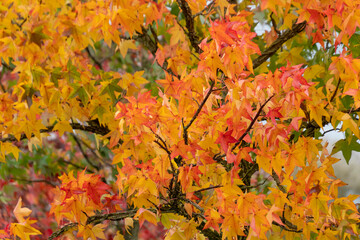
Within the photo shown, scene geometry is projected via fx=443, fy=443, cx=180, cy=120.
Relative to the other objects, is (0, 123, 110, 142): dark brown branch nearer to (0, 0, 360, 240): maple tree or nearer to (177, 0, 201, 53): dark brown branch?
(0, 0, 360, 240): maple tree

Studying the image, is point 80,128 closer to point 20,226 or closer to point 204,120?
point 20,226

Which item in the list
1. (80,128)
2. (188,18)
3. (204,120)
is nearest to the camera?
(204,120)

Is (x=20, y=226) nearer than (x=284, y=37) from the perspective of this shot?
Yes

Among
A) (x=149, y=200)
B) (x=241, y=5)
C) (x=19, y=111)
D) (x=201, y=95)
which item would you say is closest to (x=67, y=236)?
(x=149, y=200)

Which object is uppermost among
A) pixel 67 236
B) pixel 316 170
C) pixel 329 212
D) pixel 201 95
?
pixel 201 95

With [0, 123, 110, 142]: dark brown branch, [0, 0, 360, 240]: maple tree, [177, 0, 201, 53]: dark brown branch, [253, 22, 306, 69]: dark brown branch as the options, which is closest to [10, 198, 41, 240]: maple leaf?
[0, 0, 360, 240]: maple tree

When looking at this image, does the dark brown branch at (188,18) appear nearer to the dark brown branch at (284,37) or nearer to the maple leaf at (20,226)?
the dark brown branch at (284,37)

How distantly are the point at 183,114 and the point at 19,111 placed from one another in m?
1.42

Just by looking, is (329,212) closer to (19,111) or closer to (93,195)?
Answer: (93,195)

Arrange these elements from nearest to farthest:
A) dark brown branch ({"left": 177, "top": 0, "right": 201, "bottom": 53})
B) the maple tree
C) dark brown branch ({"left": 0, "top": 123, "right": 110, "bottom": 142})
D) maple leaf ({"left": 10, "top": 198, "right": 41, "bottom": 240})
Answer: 1. the maple tree
2. maple leaf ({"left": 10, "top": 198, "right": 41, "bottom": 240})
3. dark brown branch ({"left": 177, "top": 0, "right": 201, "bottom": 53})
4. dark brown branch ({"left": 0, "top": 123, "right": 110, "bottom": 142})

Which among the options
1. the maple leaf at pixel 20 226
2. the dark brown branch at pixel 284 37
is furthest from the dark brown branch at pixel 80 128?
the dark brown branch at pixel 284 37

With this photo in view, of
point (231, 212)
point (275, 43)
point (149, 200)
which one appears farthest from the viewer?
point (275, 43)

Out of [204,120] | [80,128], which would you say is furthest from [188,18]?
[80,128]

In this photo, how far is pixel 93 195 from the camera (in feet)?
8.72
